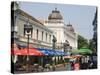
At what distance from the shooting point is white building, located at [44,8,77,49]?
102 inches

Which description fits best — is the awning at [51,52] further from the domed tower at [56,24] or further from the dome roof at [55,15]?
the dome roof at [55,15]

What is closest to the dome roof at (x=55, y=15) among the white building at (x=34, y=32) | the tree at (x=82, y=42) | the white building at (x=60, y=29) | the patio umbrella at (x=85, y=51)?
the white building at (x=60, y=29)

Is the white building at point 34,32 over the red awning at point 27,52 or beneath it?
over

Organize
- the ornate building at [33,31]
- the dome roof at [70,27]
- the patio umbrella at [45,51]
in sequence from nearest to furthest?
the ornate building at [33,31] → the patio umbrella at [45,51] → the dome roof at [70,27]

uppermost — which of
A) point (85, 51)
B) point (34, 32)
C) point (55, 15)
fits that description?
point (55, 15)

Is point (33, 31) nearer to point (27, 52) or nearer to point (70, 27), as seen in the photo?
point (27, 52)

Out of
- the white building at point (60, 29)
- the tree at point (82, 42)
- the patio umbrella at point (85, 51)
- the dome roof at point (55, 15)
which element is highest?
the dome roof at point (55, 15)

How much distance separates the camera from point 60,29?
2.64m

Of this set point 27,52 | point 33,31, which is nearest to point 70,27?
point 33,31

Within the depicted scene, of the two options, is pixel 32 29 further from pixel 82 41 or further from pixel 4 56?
pixel 82 41

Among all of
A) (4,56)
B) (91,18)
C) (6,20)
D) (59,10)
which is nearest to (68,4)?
(59,10)

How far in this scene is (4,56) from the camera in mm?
2391

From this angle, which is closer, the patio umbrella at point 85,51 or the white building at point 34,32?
the white building at point 34,32

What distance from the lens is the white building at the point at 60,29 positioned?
2600 millimetres
